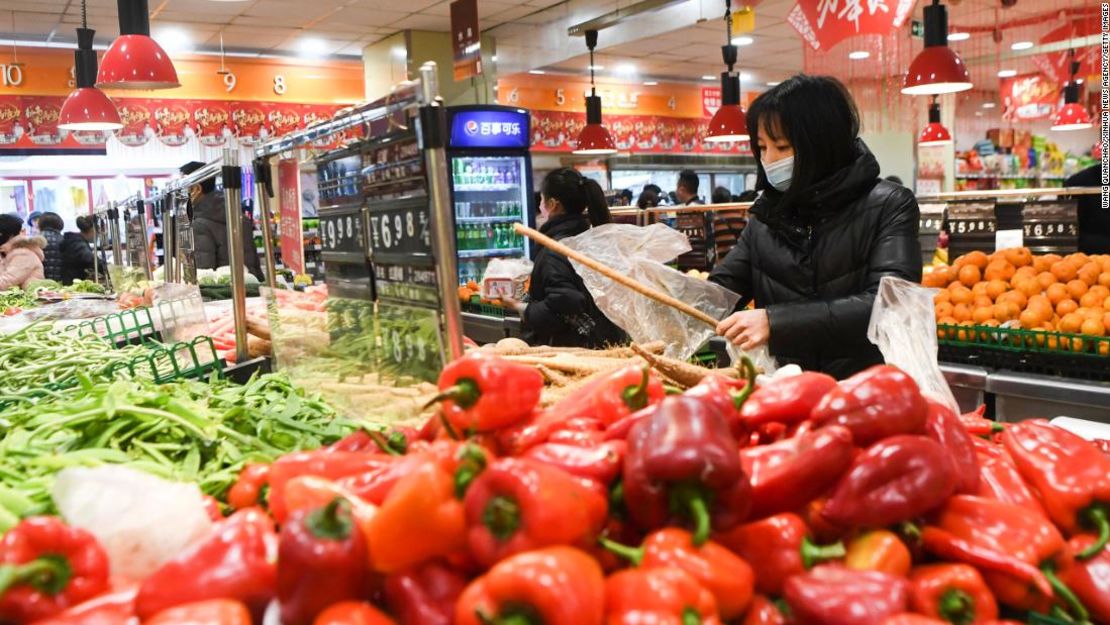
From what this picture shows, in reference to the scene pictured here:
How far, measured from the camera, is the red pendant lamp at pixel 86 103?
26.1ft

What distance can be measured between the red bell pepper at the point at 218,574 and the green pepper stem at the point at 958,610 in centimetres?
86

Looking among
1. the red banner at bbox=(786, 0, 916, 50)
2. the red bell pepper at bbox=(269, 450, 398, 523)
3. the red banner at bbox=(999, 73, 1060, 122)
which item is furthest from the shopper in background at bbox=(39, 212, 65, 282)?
the red banner at bbox=(999, 73, 1060, 122)

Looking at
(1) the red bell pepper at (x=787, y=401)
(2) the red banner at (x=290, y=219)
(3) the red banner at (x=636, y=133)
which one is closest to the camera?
(1) the red bell pepper at (x=787, y=401)

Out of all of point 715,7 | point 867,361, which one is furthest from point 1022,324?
point 715,7

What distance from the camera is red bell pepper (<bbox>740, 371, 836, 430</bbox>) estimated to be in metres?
1.46

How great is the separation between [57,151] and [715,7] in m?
8.52

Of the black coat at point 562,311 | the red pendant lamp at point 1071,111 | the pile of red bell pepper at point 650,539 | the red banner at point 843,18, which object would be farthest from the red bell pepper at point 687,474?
the red pendant lamp at point 1071,111

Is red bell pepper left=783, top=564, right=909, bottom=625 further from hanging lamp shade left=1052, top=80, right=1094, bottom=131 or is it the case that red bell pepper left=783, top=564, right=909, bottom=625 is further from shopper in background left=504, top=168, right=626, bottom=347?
hanging lamp shade left=1052, top=80, right=1094, bottom=131

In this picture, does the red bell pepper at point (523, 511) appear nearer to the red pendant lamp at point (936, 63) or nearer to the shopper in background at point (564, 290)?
the shopper in background at point (564, 290)

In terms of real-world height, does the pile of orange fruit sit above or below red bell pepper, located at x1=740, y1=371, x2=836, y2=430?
below

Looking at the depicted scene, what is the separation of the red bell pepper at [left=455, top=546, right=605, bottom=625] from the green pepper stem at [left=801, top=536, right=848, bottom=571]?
30cm

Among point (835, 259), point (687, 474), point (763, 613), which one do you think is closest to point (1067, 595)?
point (763, 613)

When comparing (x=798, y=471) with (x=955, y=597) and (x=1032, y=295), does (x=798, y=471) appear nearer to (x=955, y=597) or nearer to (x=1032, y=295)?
(x=955, y=597)

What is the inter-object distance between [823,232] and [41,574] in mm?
2648
